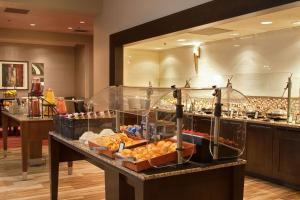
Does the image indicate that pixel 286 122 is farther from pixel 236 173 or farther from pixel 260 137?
Answer: pixel 236 173

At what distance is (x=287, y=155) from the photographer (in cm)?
463

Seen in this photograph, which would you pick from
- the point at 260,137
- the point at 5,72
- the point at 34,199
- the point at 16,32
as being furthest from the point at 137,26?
the point at 5,72

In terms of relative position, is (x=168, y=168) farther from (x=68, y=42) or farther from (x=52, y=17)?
(x=68, y=42)

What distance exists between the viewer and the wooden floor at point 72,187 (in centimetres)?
415

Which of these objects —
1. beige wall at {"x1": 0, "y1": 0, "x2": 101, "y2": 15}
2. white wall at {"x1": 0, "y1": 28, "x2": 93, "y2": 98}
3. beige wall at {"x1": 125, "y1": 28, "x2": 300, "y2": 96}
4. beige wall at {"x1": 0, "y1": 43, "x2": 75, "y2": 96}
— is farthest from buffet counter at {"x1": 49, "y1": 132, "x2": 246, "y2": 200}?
beige wall at {"x1": 0, "y1": 43, "x2": 75, "y2": 96}

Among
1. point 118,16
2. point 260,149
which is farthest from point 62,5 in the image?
point 260,149

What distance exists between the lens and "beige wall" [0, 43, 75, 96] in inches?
456

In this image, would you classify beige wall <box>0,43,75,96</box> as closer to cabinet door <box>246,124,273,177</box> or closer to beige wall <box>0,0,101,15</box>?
beige wall <box>0,0,101,15</box>

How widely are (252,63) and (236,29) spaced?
2.77 ft

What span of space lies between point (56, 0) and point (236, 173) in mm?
5420

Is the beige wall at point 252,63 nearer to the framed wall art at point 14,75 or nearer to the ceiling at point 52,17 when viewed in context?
the ceiling at point 52,17

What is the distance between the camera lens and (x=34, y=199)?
3.99 meters

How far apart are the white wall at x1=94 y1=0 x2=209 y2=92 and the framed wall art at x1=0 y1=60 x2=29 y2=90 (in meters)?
5.18

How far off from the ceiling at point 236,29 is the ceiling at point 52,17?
66.8 inches
